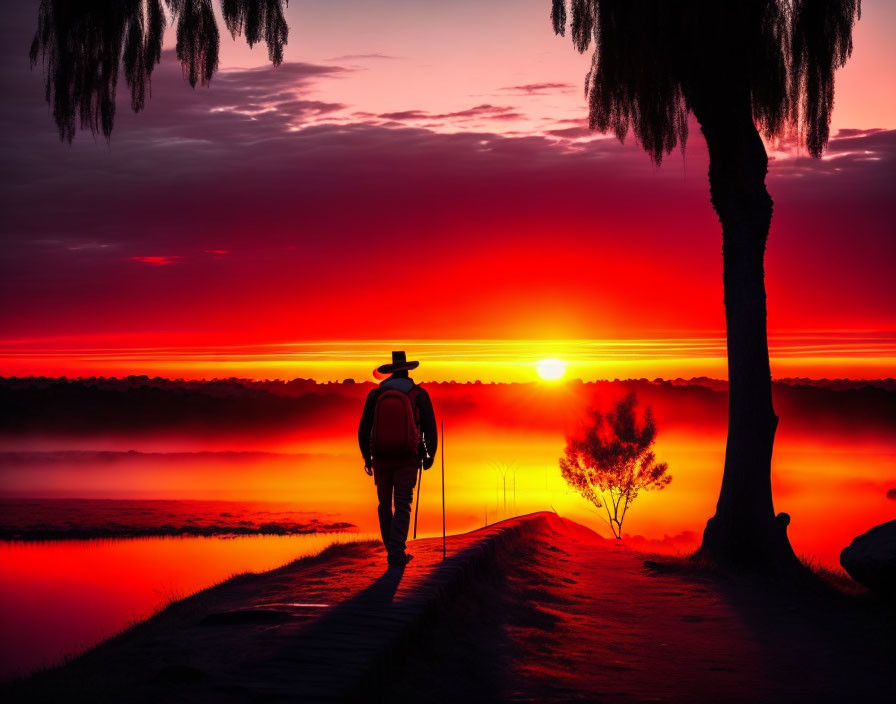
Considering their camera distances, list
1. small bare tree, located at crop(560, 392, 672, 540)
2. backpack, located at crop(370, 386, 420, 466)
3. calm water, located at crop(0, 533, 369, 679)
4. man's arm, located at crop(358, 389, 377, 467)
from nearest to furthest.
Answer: backpack, located at crop(370, 386, 420, 466) < man's arm, located at crop(358, 389, 377, 467) < calm water, located at crop(0, 533, 369, 679) < small bare tree, located at crop(560, 392, 672, 540)

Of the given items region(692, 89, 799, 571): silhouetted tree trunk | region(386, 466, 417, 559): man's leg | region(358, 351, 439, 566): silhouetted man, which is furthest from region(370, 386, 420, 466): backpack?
region(692, 89, 799, 571): silhouetted tree trunk

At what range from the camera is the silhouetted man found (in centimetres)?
1081

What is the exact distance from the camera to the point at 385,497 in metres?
11.1

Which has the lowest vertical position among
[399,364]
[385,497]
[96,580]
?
[96,580]

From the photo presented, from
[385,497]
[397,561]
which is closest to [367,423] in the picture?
[385,497]

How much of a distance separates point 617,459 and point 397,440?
142ft

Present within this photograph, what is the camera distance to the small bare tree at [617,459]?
2074 inches

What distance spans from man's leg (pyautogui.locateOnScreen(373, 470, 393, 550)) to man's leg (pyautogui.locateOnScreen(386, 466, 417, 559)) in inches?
1.9

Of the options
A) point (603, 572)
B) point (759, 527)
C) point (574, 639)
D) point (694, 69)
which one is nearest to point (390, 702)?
point (574, 639)

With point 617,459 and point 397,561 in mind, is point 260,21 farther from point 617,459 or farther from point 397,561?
point 617,459

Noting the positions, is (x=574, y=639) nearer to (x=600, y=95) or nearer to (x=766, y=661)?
(x=766, y=661)

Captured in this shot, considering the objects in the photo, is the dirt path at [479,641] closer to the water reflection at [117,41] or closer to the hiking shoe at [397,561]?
the hiking shoe at [397,561]

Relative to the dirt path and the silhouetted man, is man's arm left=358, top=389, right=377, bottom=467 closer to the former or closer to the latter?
the silhouetted man

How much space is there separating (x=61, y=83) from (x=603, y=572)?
10577mm
